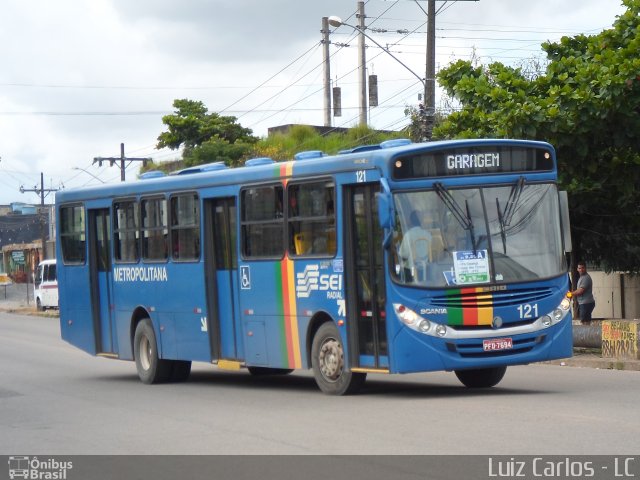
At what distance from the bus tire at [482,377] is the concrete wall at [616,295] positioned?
17824 millimetres

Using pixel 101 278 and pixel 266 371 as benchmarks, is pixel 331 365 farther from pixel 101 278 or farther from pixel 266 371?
pixel 101 278

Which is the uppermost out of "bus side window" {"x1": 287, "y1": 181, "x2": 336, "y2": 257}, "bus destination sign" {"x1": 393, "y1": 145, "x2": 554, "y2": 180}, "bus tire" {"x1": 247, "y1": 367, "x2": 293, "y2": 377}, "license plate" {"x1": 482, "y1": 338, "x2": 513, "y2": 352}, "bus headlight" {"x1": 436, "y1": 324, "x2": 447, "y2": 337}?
"bus destination sign" {"x1": 393, "y1": 145, "x2": 554, "y2": 180}

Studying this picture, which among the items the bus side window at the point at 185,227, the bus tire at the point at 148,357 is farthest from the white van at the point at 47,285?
the bus side window at the point at 185,227

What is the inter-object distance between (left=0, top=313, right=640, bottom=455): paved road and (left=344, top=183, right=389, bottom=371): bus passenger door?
0.60 metres

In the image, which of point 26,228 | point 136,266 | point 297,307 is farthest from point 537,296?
point 26,228

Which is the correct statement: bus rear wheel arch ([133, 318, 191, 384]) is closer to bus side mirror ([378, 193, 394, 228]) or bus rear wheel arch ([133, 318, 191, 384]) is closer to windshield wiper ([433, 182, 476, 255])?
bus side mirror ([378, 193, 394, 228])

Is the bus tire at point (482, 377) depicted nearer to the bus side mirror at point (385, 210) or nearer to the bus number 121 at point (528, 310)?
the bus number 121 at point (528, 310)

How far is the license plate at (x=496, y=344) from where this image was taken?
47.1 feet

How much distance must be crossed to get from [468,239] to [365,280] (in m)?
1.41

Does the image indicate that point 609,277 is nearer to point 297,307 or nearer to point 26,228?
point 297,307

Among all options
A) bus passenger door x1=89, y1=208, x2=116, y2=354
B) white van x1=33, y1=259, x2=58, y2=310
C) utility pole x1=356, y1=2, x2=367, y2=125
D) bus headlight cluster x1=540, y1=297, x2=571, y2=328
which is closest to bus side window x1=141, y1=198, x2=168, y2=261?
bus passenger door x1=89, y1=208, x2=116, y2=354

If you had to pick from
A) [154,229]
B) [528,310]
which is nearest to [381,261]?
[528,310]

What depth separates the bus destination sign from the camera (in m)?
14.5
